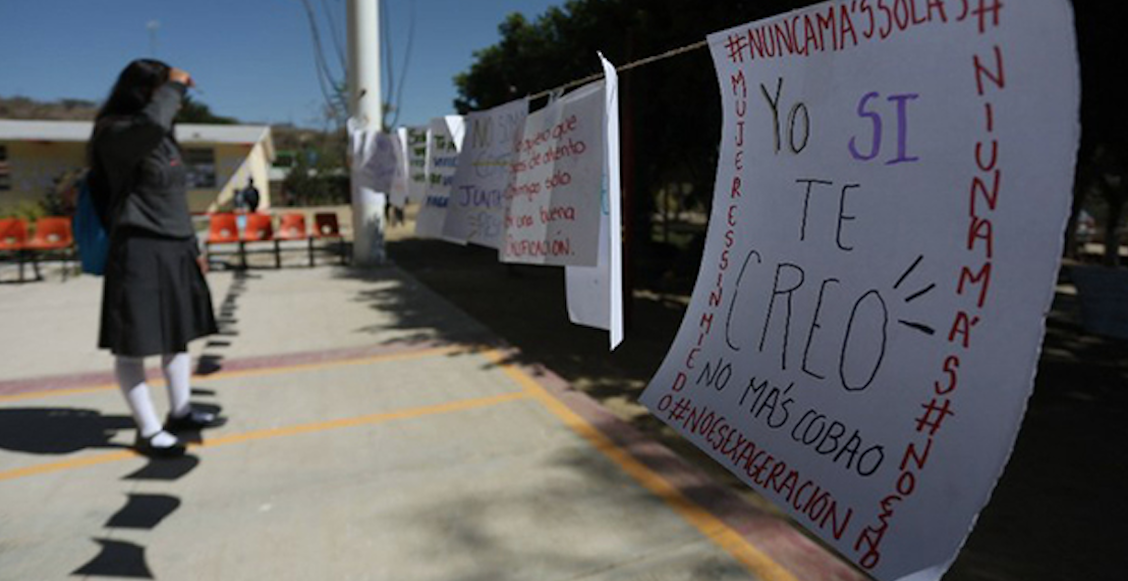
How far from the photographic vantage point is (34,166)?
76.0ft

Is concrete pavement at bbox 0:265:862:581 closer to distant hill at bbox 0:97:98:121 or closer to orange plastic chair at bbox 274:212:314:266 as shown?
orange plastic chair at bbox 274:212:314:266

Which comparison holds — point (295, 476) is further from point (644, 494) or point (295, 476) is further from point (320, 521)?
point (644, 494)

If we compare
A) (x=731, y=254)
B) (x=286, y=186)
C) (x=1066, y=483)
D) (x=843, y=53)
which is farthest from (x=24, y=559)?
(x=286, y=186)

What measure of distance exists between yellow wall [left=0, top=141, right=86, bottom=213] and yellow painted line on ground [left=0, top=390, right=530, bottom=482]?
24.3 m

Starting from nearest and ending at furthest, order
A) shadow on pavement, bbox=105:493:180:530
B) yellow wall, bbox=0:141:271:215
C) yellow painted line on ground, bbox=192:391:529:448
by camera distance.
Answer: shadow on pavement, bbox=105:493:180:530 → yellow painted line on ground, bbox=192:391:529:448 → yellow wall, bbox=0:141:271:215

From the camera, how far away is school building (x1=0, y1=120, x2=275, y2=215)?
2258 cm

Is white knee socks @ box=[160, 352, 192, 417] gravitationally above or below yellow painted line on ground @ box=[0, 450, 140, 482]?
above

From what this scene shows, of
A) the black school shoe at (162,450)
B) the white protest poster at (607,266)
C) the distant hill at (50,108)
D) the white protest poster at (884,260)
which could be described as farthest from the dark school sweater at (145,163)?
the distant hill at (50,108)

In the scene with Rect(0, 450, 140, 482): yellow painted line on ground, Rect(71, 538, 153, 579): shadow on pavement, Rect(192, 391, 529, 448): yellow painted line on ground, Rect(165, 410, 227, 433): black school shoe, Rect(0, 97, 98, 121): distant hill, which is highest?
Rect(0, 97, 98, 121): distant hill

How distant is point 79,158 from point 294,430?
26.0 meters

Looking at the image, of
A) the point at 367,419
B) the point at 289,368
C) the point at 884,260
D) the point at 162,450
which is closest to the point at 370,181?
the point at 289,368

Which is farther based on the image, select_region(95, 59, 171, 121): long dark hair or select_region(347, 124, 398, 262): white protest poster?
select_region(347, 124, 398, 262): white protest poster

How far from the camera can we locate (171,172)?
Result: 3459 millimetres

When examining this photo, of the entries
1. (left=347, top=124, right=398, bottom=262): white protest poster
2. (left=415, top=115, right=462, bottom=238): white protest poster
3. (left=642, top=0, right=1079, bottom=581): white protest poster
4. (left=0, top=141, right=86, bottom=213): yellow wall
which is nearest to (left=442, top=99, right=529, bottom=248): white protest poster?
(left=415, top=115, right=462, bottom=238): white protest poster
